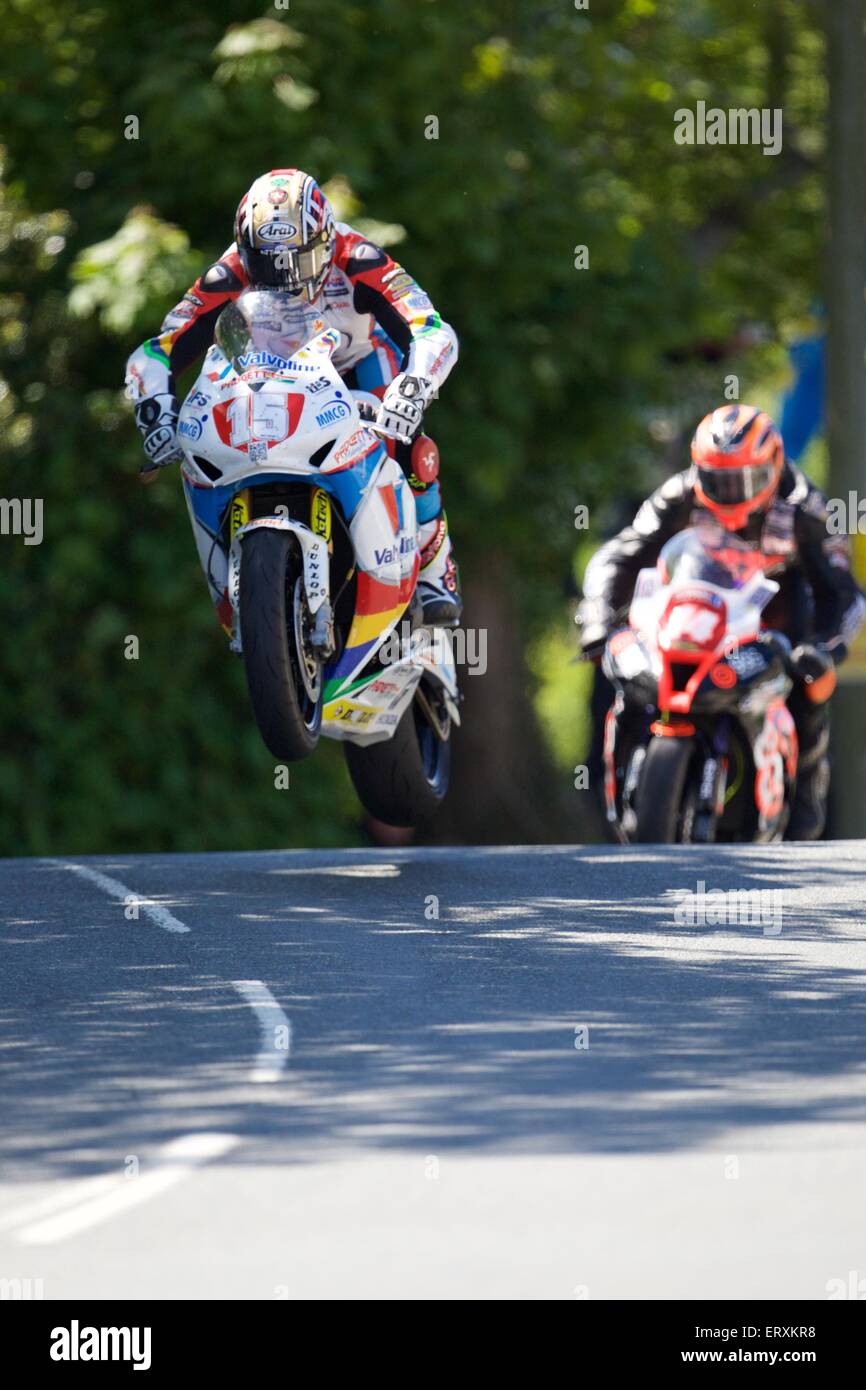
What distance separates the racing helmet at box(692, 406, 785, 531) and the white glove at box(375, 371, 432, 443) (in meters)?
3.29

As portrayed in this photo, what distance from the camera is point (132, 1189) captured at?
19.9 ft

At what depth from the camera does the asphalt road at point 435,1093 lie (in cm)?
558

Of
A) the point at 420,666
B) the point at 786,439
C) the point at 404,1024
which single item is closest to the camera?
the point at 404,1024

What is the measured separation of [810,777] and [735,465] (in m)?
1.63

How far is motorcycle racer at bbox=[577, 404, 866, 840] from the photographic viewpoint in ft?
46.7

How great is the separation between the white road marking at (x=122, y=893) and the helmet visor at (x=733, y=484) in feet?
11.9

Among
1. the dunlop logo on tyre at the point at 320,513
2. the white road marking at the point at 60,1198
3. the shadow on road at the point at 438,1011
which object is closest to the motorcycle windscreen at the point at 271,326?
the dunlop logo on tyre at the point at 320,513

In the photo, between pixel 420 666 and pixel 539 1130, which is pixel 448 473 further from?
pixel 539 1130

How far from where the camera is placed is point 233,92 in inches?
789

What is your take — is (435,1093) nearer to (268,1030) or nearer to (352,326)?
(268,1030)

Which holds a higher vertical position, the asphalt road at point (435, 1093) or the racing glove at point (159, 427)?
the racing glove at point (159, 427)

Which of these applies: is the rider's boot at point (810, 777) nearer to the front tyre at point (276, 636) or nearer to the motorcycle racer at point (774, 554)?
the motorcycle racer at point (774, 554)

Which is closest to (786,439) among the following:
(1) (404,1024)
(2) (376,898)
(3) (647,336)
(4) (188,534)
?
(3) (647,336)

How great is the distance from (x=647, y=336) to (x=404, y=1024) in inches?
608
